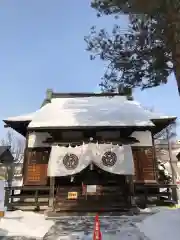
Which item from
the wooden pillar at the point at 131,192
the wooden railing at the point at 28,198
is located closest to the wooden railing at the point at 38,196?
the wooden railing at the point at 28,198

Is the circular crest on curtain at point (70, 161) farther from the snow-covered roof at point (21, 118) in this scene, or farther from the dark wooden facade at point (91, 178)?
the snow-covered roof at point (21, 118)

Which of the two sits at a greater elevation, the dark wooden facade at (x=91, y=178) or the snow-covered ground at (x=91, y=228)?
the dark wooden facade at (x=91, y=178)

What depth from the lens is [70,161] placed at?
40.6 feet

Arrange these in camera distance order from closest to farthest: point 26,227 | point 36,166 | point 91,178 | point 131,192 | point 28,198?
point 26,227, point 131,192, point 28,198, point 91,178, point 36,166

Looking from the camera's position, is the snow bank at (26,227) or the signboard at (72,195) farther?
the signboard at (72,195)

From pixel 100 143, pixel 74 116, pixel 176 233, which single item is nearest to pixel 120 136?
pixel 100 143

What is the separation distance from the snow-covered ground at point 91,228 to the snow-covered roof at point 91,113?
15.3 feet

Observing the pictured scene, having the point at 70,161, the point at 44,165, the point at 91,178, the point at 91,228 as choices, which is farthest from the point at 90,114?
the point at 91,228

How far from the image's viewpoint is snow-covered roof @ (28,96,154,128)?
13156 millimetres

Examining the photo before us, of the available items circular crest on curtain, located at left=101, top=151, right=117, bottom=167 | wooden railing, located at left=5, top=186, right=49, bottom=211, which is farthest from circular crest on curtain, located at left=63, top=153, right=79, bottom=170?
wooden railing, located at left=5, top=186, right=49, bottom=211

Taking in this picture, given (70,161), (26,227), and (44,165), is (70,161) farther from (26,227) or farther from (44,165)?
(26,227)

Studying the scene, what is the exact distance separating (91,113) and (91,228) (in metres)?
7.35

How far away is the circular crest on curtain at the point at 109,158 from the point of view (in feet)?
40.5

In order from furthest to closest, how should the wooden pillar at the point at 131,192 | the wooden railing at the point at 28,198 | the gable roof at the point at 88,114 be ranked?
the gable roof at the point at 88,114, the wooden railing at the point at 28,198, the wooden pillar at the point at 131,192
